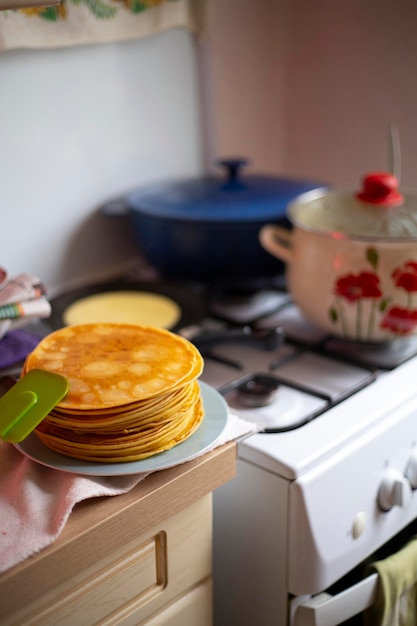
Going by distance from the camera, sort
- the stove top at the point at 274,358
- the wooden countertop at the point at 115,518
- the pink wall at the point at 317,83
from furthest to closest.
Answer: the pink wall at the point at 317,83
the stove top at the point at 274,358
the wooden countertop at the point at 115,518

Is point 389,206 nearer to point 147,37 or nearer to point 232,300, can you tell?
point 232,300

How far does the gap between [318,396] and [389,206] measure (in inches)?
11.1

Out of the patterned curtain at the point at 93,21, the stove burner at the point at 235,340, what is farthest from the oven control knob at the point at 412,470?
the patterned curtain at the point at 93,21

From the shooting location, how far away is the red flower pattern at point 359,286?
0.95 metres

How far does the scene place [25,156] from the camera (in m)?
1.11

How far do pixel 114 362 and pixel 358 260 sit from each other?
367 mm

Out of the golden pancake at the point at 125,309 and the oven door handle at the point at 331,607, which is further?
the golden pancake at the point at 125,309

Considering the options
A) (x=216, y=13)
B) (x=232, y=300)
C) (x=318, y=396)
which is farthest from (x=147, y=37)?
(x=318, y=396)

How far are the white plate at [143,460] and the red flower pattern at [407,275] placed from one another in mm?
315

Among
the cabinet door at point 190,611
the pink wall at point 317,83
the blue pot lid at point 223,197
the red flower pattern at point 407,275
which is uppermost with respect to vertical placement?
the pink wall at point 317,83

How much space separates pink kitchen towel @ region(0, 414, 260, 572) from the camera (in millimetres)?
617

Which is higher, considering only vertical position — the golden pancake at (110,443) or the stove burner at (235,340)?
the golden pancake at (110,443)

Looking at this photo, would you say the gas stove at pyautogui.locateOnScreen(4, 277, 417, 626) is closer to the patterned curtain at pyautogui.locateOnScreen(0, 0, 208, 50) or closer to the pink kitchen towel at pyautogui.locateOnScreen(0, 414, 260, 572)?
the pink kitchen towel at pyautogui.locateOnScreen(0, 414, 260, 572)

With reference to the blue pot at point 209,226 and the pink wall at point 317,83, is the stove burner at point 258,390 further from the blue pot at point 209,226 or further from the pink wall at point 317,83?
the pink wall at point 317,83
